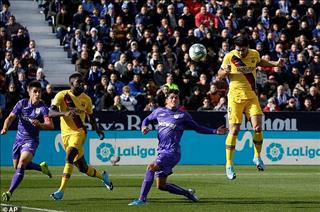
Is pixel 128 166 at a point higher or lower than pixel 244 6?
lower

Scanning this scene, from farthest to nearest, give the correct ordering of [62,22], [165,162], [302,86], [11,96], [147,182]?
[62,22] → [302,86] → [11,96] → [165,162] → [147,182]

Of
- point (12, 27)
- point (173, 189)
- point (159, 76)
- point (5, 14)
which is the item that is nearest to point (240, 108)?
point (173, 189)

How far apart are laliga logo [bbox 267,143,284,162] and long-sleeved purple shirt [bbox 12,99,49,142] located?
13.3 meters

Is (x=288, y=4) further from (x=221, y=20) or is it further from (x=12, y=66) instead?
(x=12, y=66)

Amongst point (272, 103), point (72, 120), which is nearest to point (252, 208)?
point (72, 120)

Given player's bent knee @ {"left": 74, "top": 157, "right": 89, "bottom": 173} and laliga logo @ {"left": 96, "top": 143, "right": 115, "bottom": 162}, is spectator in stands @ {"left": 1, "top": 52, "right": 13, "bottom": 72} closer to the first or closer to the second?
laliga logo @ {"left": 96, "top": 143, "right": 115, "bottom": 162}

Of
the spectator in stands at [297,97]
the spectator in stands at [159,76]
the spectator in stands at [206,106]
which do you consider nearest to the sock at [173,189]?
the spectator in stands at [206,106]

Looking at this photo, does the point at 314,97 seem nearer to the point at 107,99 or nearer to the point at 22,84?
the point at 107,99

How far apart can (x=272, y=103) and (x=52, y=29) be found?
30.5 ft

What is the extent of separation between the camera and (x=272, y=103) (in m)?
34.2

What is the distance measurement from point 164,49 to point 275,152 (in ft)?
19.2

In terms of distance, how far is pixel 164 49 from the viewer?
3603 cm

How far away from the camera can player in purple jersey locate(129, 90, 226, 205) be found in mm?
18578

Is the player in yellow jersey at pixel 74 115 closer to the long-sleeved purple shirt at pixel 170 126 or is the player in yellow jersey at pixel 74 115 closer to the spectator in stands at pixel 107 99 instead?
the long-sleeved purple shirt at pixel 170 126
